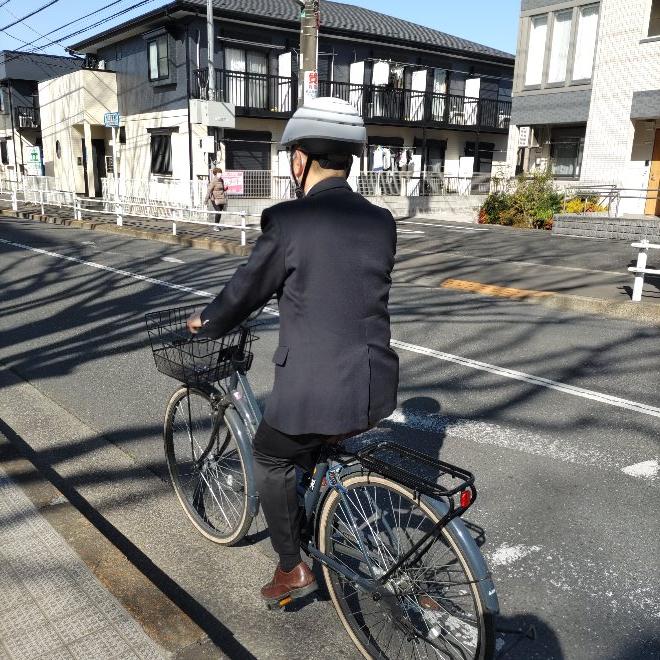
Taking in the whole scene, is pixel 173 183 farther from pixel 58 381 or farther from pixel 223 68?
pixel 58 381

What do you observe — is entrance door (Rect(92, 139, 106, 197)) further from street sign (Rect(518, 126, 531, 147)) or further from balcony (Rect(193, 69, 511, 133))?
street sign (Rect(518, 126, 531, 147))

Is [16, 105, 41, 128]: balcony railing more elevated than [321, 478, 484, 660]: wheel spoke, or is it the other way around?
[16, 105, 41, 128]: balcony railing

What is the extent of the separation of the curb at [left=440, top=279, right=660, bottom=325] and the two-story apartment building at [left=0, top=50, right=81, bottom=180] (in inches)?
1399

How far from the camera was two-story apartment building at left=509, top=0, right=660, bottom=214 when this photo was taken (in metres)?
18.9

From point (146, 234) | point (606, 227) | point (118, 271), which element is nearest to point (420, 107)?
point (606, 227)

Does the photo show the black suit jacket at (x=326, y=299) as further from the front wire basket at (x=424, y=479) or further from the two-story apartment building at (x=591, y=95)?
the two-story apartment building at (x=591, y=95)

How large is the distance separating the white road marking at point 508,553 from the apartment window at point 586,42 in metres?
21.1

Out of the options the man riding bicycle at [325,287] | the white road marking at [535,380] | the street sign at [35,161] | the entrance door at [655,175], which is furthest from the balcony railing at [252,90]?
the man riding bicycle at [325,287]

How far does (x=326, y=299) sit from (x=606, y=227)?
15984 millimetres

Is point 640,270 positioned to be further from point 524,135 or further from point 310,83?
point 524,135

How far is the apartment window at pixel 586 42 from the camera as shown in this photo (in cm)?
2027

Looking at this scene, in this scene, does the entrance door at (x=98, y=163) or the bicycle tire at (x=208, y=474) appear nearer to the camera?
the bicycle tire at (x=208, y=474)

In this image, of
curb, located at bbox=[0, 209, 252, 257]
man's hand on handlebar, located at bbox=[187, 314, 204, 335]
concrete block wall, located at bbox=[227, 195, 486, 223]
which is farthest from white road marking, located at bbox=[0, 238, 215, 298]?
concrete block wall, located at bbox=[227, 195, 486, 223]

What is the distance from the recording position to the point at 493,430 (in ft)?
14.7
